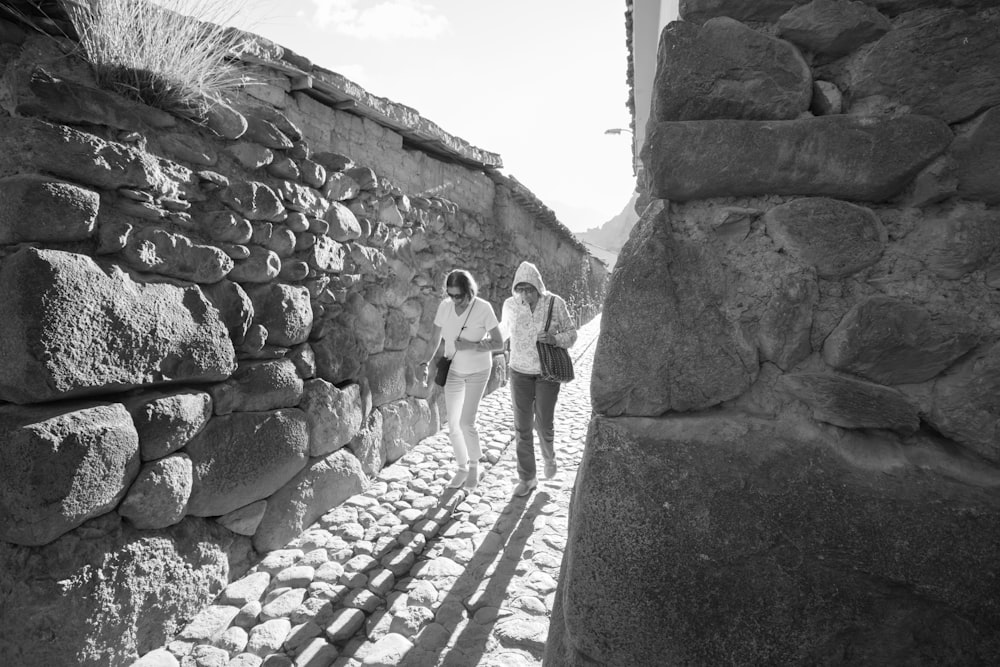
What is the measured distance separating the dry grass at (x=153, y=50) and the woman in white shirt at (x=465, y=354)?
1664mm

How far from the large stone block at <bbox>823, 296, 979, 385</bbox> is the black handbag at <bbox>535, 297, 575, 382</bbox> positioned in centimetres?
218

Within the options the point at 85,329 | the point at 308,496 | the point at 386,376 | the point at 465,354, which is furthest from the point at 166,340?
the point at 386,376

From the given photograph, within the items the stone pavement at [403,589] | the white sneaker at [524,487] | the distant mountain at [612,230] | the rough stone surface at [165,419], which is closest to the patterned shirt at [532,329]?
the white sneaker at [524,487]

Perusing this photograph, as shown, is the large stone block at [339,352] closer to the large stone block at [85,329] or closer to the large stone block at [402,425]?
the large stone block at [402,425]

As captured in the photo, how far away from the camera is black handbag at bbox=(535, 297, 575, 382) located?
10.0 feet

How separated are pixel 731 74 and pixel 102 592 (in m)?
2.65

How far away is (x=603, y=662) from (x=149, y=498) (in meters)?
1.98

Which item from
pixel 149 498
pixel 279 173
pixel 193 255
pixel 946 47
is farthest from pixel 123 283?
pixel 946 47

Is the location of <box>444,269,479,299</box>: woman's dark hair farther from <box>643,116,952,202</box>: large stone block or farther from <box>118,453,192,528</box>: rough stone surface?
<box>643,116,952,202</box>: large stone block

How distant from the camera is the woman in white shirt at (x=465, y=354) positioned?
3.25 meters

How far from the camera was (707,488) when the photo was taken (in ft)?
2.98

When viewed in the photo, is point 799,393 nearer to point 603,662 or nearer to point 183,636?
point 603,662

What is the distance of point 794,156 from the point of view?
3.13 ft

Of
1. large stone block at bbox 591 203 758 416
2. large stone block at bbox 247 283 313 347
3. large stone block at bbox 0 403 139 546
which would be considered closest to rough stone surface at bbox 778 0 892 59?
large stone block at bbox 591 203 758 416
